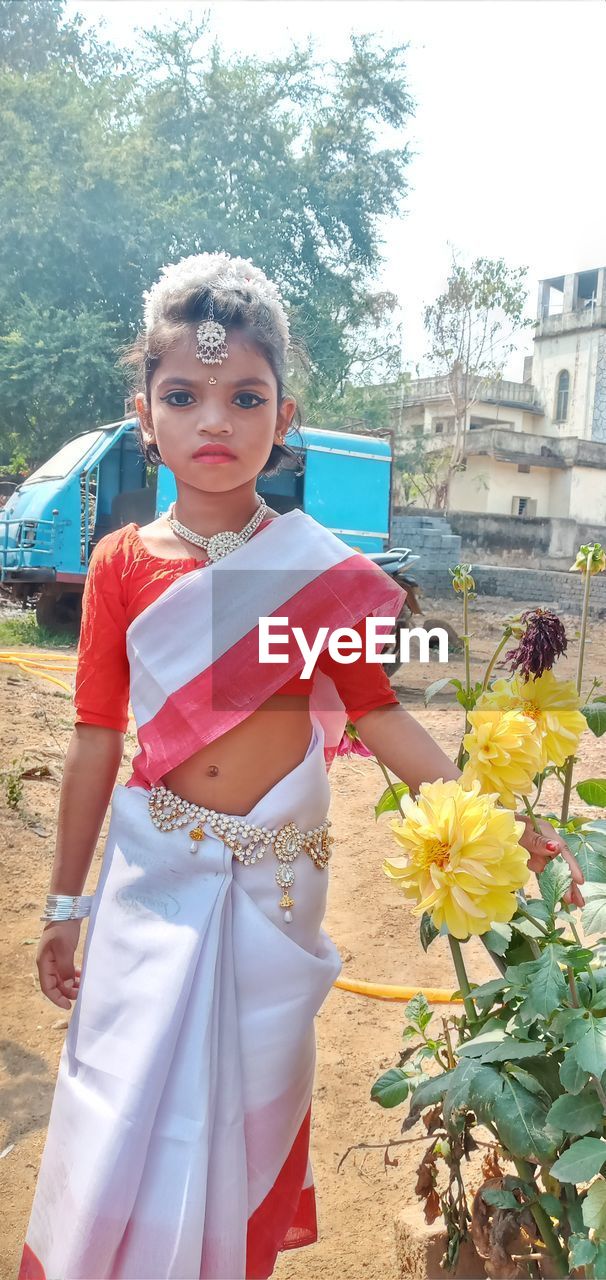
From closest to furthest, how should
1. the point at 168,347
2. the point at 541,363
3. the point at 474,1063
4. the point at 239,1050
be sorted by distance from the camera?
the point at 474,1063
the point at 239,1050
the point at 168,347
the point at 541,363

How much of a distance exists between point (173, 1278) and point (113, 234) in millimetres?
14923

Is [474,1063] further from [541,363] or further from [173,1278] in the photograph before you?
[541,363]

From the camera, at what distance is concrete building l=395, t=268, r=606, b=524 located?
20.3m

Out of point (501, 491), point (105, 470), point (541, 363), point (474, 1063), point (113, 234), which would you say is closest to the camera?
point (474, 1063)

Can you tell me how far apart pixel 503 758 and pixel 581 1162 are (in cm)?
37

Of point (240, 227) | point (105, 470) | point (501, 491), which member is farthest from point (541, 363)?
point (105, 470)

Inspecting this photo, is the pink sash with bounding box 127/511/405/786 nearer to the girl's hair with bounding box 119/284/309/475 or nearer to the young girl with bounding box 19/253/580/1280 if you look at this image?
the young girl with bounding box 19/253/580/1280

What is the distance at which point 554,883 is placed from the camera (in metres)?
1.04

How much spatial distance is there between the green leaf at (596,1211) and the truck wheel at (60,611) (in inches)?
329

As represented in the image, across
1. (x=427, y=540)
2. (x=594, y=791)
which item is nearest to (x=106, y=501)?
(x=427, y=540)

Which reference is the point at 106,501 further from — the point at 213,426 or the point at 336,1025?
the point at 213,426

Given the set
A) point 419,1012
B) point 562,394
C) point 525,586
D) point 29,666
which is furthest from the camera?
point 562,394

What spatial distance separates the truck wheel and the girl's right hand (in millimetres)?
7775

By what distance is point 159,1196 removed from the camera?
1.06 m
